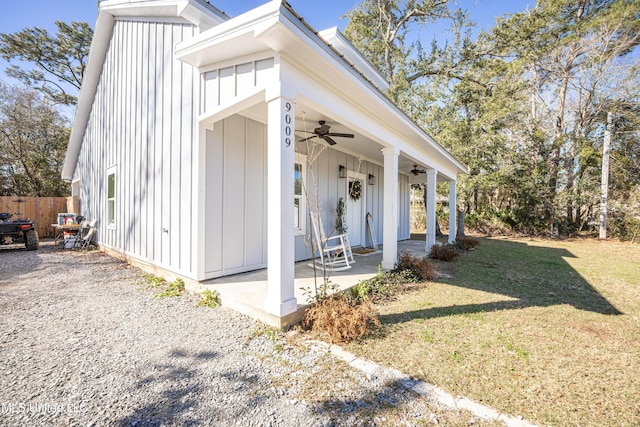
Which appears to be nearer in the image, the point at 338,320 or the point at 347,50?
the point at 338,320

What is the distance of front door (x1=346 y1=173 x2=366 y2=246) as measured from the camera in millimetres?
7129

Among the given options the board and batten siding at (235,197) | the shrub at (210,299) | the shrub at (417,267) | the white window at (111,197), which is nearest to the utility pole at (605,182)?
the shrub at (417,267)

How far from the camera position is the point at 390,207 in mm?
4980

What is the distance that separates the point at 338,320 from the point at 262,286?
1.40 meters

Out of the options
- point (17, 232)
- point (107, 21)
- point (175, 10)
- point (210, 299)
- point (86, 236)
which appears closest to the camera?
point (210, 299)

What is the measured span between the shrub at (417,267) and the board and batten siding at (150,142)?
11.4ft

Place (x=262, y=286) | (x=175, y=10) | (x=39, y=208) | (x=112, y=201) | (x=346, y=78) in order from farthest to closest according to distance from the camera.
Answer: (x=39, y=208)
(x=112, y=201)
(x=175, y=10)
(x=262, y=286)
(x=346, y=78)

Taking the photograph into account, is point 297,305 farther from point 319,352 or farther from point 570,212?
point 570,212

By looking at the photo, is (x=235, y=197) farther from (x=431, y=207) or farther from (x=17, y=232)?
(x=17, y=232)

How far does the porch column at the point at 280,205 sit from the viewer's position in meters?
2.71

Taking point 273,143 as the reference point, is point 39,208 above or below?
below

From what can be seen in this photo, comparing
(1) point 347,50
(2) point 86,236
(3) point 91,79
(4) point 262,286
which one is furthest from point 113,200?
(1) point 347,50

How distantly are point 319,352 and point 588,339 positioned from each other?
263cm

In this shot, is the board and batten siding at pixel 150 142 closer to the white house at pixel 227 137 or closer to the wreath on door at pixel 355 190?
the white house at pixel 227 137
